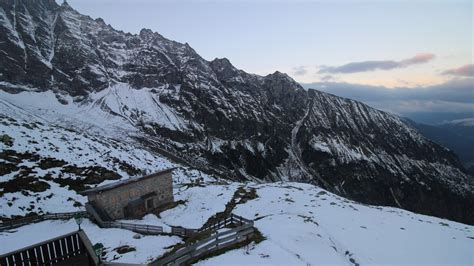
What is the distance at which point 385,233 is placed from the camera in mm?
27656

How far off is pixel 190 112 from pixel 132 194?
4472 inches

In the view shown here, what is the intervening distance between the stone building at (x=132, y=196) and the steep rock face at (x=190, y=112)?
6673 centimetres

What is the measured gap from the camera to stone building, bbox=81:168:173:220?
3309cm

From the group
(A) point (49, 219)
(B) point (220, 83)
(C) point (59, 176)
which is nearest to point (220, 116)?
(B) point (220, 83)

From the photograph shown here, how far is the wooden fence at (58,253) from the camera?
1175 cm

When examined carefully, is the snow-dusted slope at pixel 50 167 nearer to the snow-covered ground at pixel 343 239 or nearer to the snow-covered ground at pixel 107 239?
the snow-covered ground at pixel 107 239

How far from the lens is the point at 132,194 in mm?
35906

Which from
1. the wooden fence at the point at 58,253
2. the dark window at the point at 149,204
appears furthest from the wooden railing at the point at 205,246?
the dark window at the point at 149,204

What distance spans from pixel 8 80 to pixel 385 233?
128929 millimetres

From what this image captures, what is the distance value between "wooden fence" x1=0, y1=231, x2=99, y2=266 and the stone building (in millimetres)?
21095

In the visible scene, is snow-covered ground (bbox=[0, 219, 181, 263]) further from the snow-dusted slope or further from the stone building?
the snow-dusted slope

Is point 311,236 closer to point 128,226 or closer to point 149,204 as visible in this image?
point 128,226

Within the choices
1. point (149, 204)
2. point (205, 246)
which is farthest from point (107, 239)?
point (205, 246)

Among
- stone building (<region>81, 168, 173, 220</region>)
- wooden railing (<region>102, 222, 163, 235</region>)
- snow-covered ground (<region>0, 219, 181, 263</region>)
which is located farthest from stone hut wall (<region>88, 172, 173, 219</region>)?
wooden railing (<region>102, 222, 163, 235</region>)
